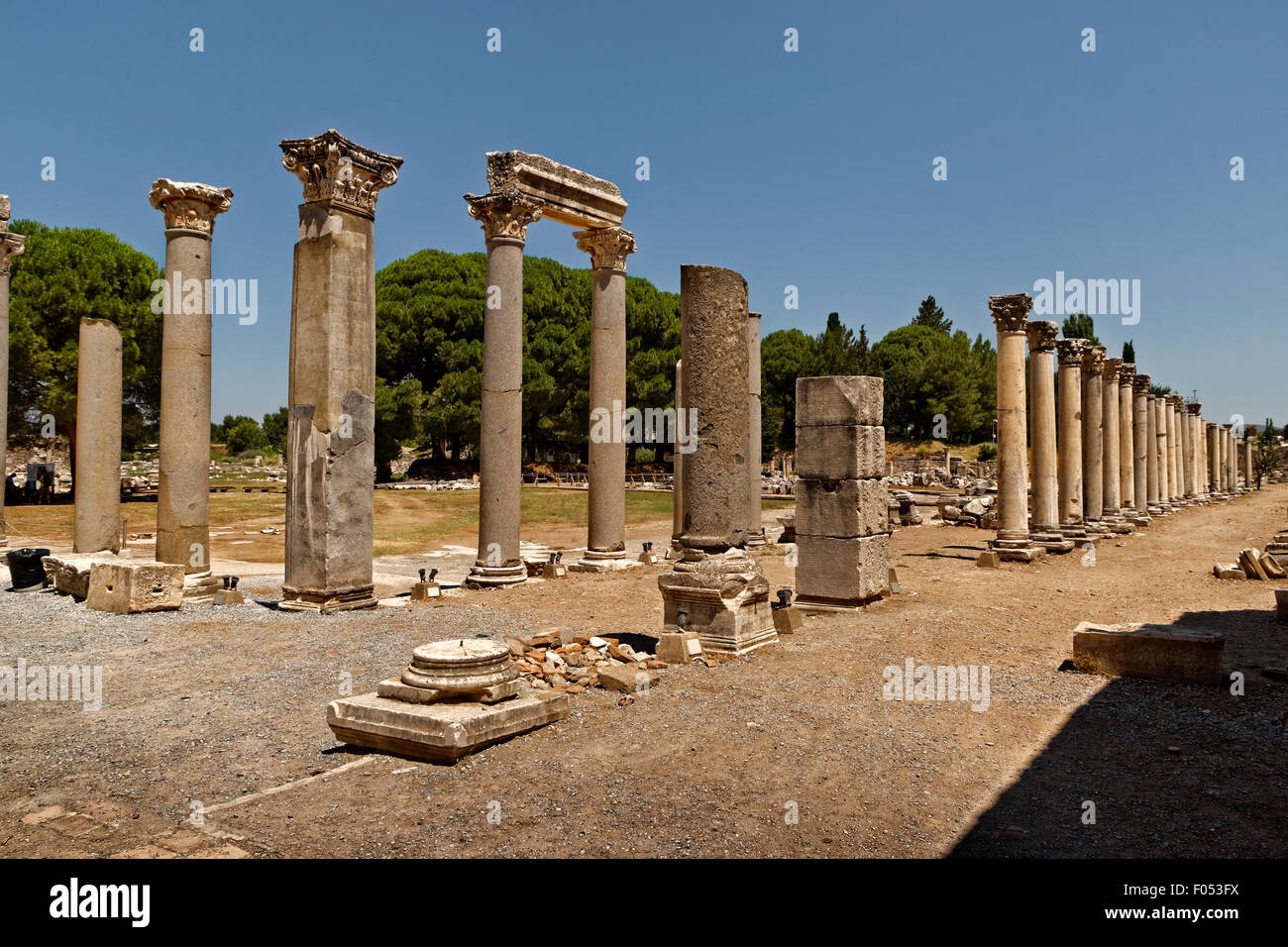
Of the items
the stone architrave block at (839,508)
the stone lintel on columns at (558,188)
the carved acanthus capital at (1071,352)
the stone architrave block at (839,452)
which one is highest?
the stone lintel on columns at (558,188)

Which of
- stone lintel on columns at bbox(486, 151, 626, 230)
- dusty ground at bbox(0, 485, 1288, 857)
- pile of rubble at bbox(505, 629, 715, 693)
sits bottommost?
dusty ground at bbox(0, 485, 1288, 857)

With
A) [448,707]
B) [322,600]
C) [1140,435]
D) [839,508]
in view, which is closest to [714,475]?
[839,508]

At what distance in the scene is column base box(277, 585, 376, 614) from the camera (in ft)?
38.6

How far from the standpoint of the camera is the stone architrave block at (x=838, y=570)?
12227 mm

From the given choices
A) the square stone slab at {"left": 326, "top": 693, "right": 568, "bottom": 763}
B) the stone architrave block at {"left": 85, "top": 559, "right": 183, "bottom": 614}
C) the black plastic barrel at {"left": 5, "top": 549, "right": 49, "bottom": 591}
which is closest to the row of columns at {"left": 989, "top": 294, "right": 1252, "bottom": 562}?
the square stone slab at {"left": 326, "top": 693, "right": 568, "bottom": 763}

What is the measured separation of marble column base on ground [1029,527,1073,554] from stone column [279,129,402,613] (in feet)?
49.6

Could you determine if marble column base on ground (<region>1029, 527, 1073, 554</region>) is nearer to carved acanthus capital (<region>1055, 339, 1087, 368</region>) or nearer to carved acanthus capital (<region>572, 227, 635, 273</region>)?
carved acanthus capital (<region>1055, 339, 1087, 368</region>)

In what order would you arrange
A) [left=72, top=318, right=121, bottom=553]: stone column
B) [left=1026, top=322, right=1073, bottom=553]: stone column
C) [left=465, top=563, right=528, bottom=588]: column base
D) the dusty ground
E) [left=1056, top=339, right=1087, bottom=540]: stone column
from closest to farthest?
the dusty ground
[left=465, top=563, right=528, bottom=588]: column base
[left=72, top=318, right=121, bottom=553]: stone column
[left=1026, top=322, right=1073, bottom=553]: stone column
[left=1056, top=339, right=1087, bottom=540]: stone column

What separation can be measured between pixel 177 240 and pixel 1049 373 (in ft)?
61.4

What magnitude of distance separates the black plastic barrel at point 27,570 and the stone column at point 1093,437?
80.6 ft

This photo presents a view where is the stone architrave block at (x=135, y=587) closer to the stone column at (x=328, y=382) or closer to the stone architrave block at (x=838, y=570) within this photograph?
the stone column at (x=328, y=382)

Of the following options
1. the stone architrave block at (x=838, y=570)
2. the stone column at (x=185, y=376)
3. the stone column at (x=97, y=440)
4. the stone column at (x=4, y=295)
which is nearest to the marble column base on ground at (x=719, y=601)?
the stone architrave block at (x=838, y=570)
